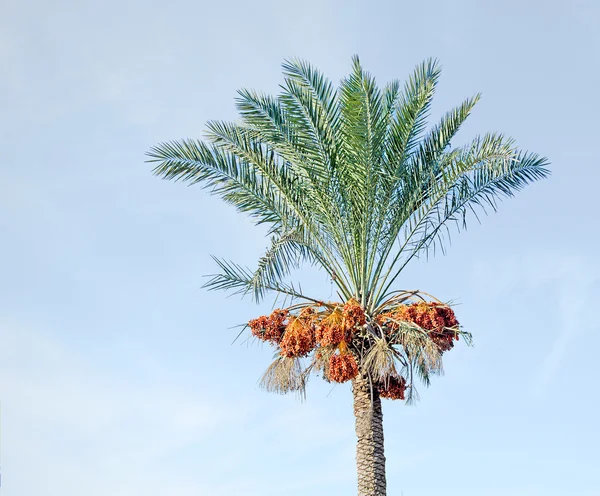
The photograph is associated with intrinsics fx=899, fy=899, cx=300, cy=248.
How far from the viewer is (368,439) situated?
14172 mm

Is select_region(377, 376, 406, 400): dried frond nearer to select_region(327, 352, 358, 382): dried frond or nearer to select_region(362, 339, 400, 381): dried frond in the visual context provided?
select_region(362, 339, 400, 381): dried frond

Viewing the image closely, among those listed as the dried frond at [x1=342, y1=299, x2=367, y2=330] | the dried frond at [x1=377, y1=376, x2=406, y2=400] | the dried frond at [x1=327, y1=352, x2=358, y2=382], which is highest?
the dried frond at [x1=342, y1=299, x2=367, y2=330]

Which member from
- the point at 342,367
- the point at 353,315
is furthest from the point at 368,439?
the point at 353,315

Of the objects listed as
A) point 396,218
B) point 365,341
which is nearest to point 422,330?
point 365,341

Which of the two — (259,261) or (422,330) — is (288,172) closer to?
(259,261)

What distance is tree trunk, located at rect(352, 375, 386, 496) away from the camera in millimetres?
14016

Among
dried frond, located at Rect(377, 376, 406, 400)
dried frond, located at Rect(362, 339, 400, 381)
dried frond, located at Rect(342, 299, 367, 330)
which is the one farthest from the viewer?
dried frond, located at Rect(377, 376, 406, 400)

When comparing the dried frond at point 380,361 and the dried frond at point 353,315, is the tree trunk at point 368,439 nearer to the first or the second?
the dried frond at point 380,361

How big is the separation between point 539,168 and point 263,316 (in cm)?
532

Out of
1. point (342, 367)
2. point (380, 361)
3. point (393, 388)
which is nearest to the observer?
point (380, 361)

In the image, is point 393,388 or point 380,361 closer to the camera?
point 380,361

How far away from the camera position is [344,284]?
1506cm

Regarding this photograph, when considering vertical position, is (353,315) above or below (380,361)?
above

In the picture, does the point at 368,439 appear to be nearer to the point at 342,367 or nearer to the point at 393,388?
the point at 393,388
